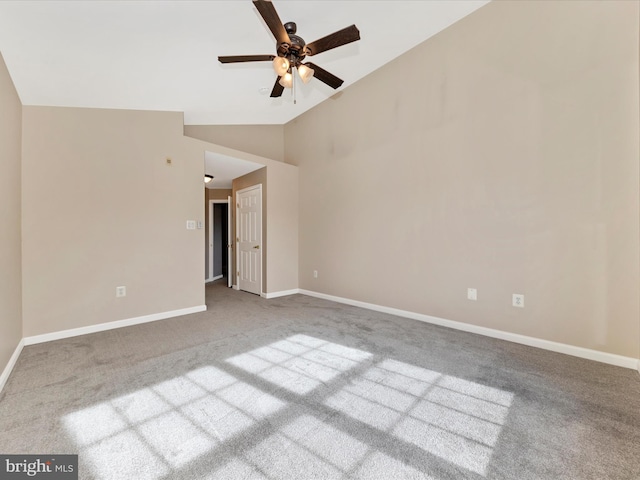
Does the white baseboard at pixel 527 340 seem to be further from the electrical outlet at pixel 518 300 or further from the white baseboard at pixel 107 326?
the white baseboard at pixel 107 326

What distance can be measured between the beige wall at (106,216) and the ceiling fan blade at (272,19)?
2.23 metres

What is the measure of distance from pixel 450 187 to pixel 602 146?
129 centimetres

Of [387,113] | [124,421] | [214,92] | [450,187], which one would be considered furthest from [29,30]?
[450,187]

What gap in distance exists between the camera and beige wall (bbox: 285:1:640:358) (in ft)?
7.65

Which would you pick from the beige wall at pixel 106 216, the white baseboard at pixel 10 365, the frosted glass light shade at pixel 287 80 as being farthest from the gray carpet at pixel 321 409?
the frosted glass light shade at pixel 287 80

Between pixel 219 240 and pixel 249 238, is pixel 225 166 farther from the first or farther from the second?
pixel 219 240

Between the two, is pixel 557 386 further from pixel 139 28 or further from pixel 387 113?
pixel 139 28

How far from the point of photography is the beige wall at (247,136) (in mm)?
4750

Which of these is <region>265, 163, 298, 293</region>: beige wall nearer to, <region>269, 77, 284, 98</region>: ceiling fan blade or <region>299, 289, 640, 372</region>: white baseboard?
<region>299, 289, 640, 372</region>: white baseboard

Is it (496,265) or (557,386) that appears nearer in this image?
(557,386)

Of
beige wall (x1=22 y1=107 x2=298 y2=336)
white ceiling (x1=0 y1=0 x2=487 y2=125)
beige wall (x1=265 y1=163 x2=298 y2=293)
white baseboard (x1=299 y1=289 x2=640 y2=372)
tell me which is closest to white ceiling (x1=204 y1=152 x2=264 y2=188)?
beige wall (x1=22 y1=107 x2=298 y2=336)

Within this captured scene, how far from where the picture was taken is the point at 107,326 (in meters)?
3.24

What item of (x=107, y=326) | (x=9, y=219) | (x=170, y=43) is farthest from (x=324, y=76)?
(x=107, y=326)

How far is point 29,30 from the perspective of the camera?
219 cm
